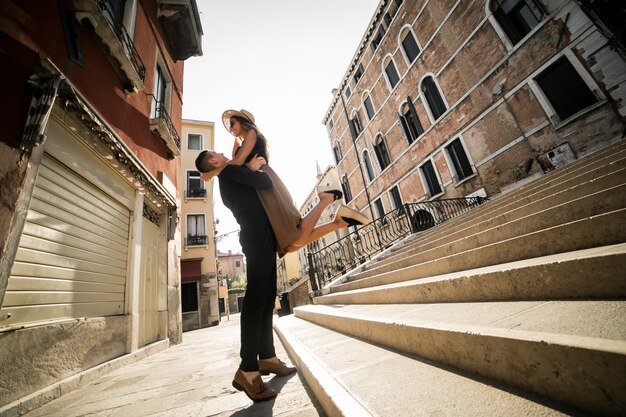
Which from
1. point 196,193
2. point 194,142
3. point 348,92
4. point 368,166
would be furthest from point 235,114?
point 348,92

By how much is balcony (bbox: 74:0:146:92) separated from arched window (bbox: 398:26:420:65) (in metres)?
12.6

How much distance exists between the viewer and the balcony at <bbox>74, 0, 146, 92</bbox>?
11.9 feet

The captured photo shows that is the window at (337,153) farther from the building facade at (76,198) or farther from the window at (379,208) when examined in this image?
the building facade at (76,198)

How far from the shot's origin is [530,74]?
8.41 meters

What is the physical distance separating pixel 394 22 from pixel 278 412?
17393mm

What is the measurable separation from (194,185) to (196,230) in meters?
3.10

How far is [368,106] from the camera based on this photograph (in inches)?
668

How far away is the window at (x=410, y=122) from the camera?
13.2 metres

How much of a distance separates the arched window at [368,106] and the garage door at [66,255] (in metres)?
15.5

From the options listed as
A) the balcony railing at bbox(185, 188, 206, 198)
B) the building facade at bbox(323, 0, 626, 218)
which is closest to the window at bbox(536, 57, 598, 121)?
the building facade at bbox(323, 0, 626, 218)

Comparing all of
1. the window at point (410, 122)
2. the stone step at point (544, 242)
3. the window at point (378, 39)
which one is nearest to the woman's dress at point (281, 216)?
the stone step at point (544, 242)

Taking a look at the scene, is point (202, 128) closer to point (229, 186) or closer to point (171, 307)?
point (171, 307)

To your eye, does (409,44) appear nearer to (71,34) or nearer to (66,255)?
(71,34)

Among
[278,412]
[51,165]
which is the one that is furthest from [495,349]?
[51,165]
